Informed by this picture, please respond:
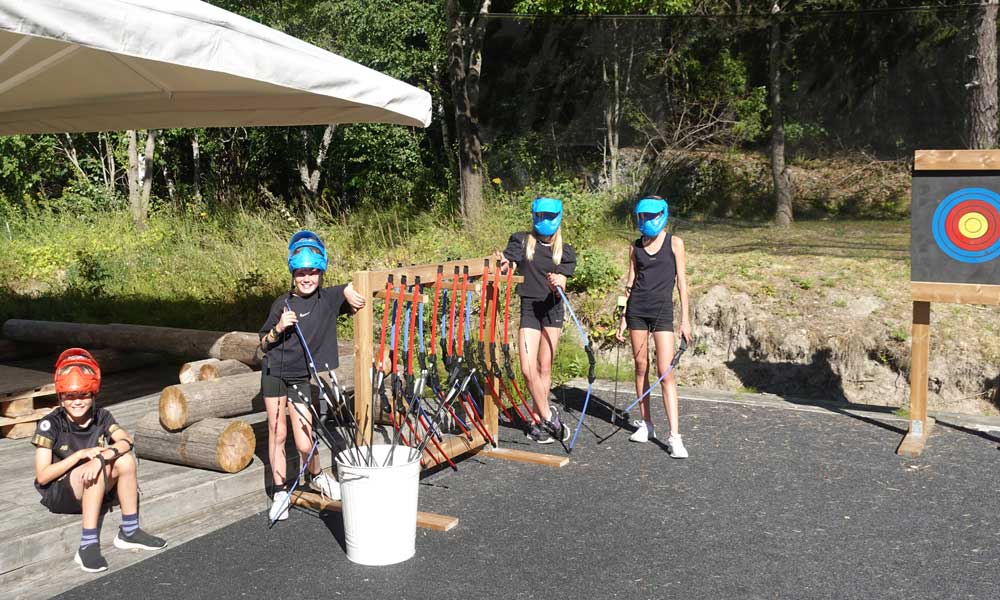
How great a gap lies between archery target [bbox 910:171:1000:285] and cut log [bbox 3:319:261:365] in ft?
15.4

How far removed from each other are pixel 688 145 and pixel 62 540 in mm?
11357

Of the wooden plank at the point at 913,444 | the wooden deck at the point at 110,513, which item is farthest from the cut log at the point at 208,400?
the wooden plank at the point at 913,444

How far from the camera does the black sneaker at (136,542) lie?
4.28 meters

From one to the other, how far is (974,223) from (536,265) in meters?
2.96

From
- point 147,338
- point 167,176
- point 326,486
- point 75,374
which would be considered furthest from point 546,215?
point 167,176

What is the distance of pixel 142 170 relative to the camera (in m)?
19.2

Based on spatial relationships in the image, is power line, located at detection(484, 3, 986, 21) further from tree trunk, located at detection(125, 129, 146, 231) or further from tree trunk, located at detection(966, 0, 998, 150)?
tree trunk, located at detection(125, 129, 146, 231)

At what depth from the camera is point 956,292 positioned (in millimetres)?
6160

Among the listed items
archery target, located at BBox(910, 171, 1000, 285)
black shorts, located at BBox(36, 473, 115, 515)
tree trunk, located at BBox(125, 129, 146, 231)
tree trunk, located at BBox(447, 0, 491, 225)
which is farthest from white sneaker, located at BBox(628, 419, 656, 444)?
tree trunk, located at BBox(125, 129, 146, 231)

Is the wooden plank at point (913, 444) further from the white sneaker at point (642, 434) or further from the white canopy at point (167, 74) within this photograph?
the white canopy at point (167, 74)

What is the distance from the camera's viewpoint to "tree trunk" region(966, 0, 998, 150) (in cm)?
1125

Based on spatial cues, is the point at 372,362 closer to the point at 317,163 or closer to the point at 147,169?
the point at 147,169

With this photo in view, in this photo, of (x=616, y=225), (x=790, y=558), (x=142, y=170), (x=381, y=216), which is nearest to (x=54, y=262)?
(x=381, y=216)

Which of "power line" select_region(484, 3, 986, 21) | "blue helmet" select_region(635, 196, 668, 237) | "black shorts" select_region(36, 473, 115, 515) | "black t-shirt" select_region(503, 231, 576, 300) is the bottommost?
"black shorts" select_region(36, 473, 115, 515)
